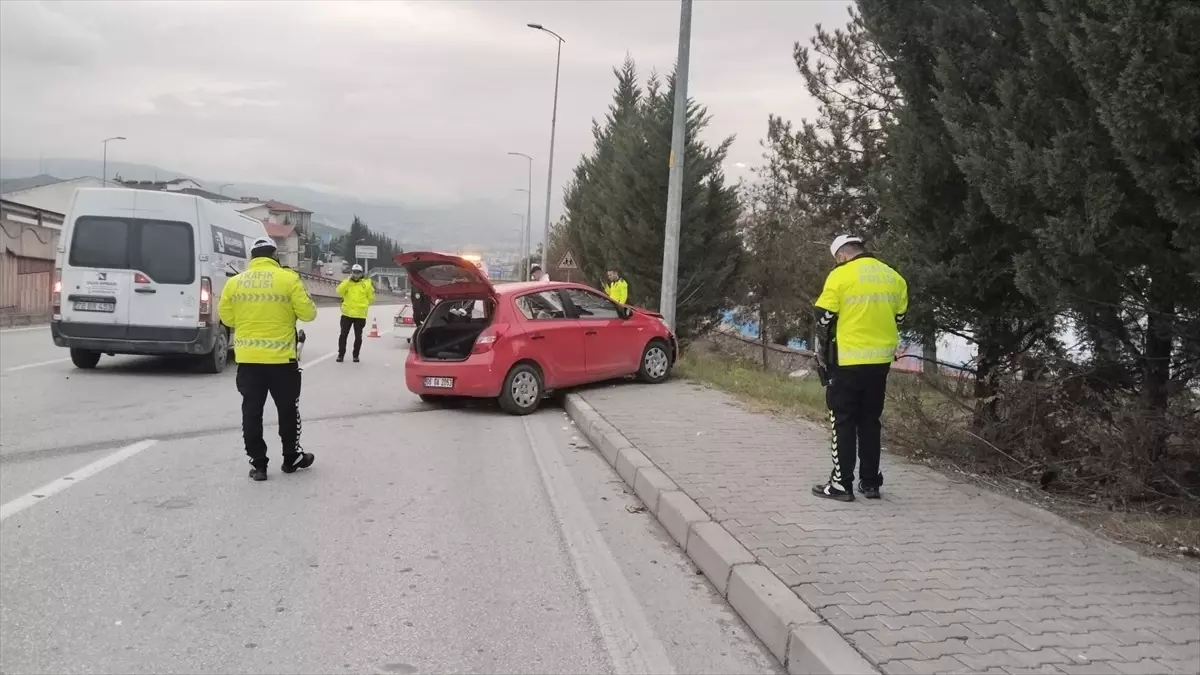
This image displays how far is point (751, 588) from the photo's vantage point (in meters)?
4.15

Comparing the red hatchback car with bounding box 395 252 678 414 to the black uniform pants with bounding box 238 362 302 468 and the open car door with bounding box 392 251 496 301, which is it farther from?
the black uniform pants with bounding box 238 362 302 468

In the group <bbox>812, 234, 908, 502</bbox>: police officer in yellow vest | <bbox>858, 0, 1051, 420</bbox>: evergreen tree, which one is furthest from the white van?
<bbox>812, 234, 908, 502</bbox>: police officer in yellow vest

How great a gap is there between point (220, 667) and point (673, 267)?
10323 millimetres

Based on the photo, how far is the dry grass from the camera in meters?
4.82

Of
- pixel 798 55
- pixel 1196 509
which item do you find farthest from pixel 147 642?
pixel 798 55

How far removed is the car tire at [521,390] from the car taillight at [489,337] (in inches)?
17.3

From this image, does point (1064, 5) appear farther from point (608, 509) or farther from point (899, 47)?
point (608, 509)

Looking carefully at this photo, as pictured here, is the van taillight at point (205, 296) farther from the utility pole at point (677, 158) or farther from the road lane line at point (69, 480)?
the utility pole at point (677, 158)

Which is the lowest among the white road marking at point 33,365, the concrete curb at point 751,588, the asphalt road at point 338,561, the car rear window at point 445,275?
the white road marking at point 33,365

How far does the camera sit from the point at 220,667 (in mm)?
3570

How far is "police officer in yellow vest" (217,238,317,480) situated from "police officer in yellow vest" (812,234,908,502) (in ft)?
13.0

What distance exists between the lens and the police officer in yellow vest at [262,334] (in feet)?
21.6

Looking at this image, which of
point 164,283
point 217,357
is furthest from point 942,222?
point 217,357

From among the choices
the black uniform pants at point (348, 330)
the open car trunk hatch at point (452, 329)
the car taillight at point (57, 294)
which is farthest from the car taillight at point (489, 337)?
the black uniform pants at point (348, 330)
